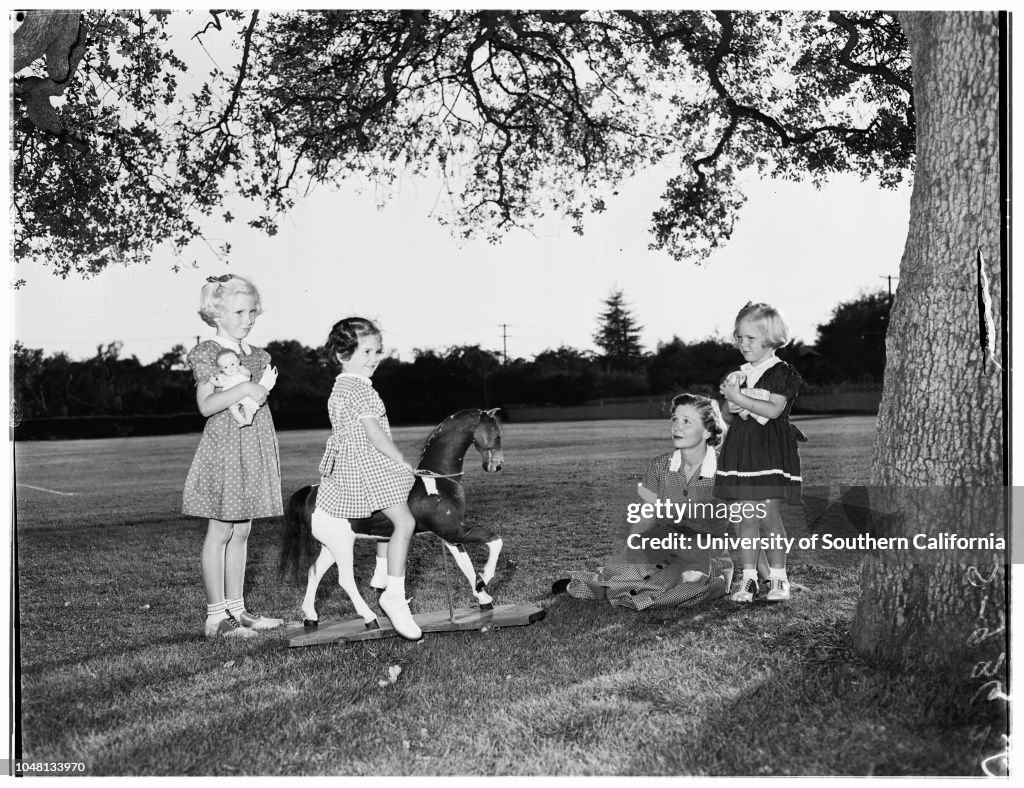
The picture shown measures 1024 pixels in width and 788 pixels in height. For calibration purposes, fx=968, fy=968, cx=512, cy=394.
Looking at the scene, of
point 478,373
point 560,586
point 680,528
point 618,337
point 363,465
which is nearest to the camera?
point 363,465

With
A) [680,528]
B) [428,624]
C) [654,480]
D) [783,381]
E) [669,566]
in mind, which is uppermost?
[783,381]

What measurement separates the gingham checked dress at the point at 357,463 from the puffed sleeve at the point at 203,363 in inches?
21.2

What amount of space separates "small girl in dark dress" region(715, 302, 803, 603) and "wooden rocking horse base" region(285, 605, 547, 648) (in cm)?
108

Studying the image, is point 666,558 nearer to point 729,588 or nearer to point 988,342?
point 729,588

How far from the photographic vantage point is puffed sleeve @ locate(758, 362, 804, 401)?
15.1ft

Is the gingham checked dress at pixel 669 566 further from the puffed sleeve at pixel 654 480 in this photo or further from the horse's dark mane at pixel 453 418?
the horse's dark mane at pixel 453 418

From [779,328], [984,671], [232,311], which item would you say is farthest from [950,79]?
[232,311]

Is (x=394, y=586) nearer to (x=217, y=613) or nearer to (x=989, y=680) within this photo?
(x=217, y=613)

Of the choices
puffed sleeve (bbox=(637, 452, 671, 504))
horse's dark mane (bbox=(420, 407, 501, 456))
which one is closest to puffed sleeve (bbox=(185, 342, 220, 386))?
horse's dark mane (bbox=(420, 407, 501, 456))

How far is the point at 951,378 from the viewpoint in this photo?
3.76 metres

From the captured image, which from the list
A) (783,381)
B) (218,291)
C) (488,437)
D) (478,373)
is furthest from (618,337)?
(218,291)

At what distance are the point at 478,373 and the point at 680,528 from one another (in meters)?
2.46

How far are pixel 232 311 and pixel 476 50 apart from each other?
2.27 m

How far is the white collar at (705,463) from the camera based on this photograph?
4.87 m
